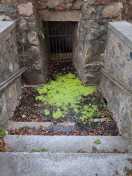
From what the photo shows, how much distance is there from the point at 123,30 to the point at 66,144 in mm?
1481

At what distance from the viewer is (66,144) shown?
3.07 meters

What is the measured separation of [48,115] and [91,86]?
0.97 meters

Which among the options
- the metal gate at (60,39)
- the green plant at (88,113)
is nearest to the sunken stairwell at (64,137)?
the green plant at (88,113)

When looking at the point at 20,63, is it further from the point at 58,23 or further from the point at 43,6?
the point at 58,23

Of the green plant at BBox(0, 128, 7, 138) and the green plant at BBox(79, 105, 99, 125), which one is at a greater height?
the green plant at BBox(0, 128, 7, 138)

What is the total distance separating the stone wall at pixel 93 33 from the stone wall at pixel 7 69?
0.99 metres

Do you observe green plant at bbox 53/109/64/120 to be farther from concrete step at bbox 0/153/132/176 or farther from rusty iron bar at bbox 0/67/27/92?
concrete step at bbox 0/153/132/176

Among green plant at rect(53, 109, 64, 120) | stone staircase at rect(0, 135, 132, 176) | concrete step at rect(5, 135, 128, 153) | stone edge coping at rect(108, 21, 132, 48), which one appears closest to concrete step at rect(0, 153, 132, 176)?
stone staircase at rect(0, 135, 132, 176)

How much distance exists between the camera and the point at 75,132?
3.57 meters

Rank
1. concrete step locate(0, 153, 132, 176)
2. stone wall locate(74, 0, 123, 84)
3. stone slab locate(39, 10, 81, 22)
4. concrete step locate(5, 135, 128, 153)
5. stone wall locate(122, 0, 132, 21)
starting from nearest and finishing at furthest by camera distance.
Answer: concrete step locate(0, 153, 132, 176) → concrete step locate(5, 135, 128, 153) → stone wall locate(74, 0, 123, 84) → stone wall locate(122, 0, 132, 21) → stone slab locate(39, 10, 81, 22)

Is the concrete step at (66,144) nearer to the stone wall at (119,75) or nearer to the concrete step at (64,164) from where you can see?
the stone wall at (119,75)

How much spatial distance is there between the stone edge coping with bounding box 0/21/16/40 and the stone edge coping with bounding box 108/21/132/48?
4.27ft

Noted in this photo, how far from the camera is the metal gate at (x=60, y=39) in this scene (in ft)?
17.7

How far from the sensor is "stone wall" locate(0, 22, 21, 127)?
3482 millimetres
